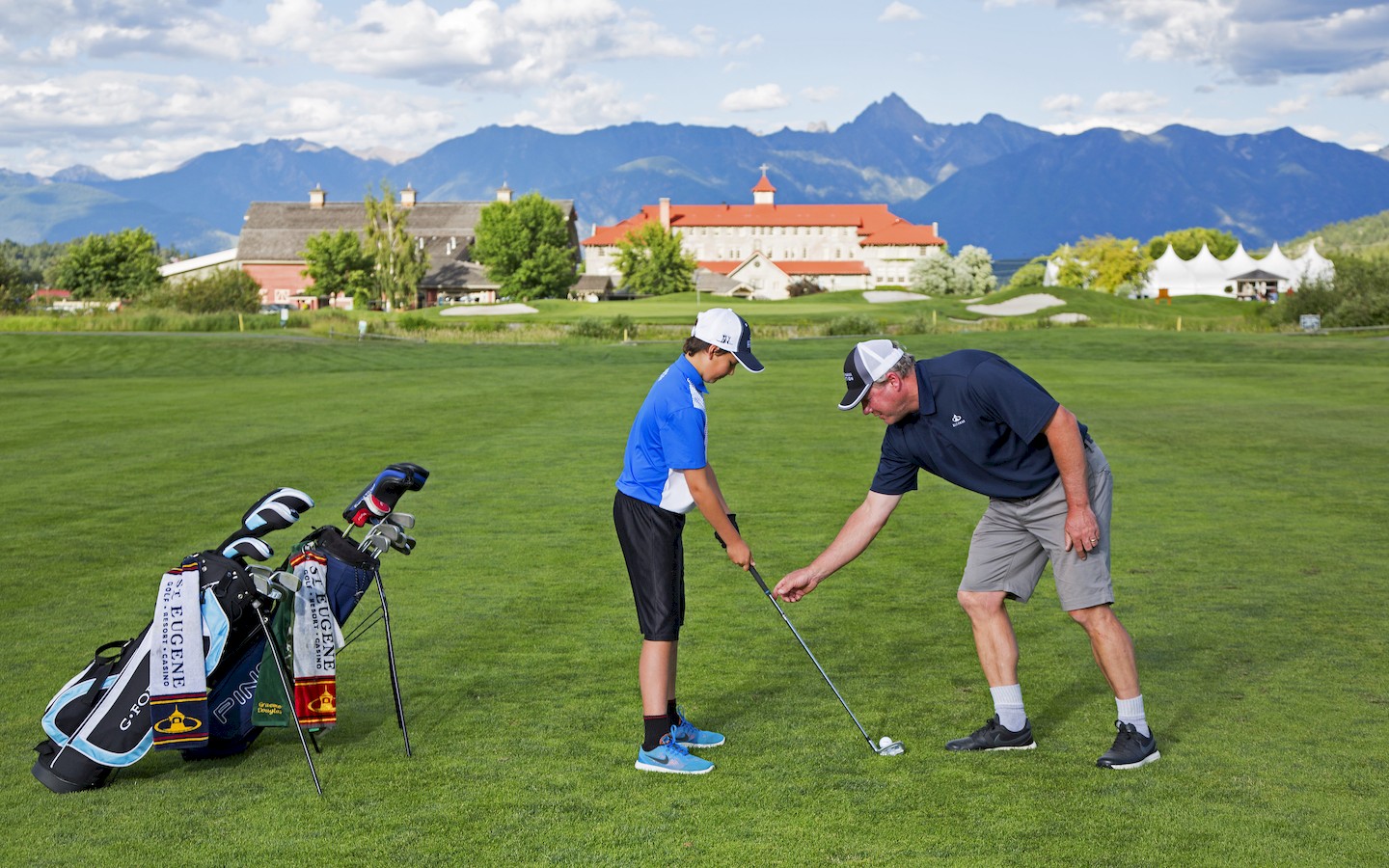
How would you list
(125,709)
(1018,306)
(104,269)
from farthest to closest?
(104,269)
(1018,306)
(125,709)

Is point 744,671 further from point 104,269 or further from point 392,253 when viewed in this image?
point 104,269

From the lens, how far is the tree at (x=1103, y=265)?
14875 centimetres

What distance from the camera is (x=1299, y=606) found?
990cm

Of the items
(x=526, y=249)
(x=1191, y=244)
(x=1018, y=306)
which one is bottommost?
Result: (x=1018, y=306)

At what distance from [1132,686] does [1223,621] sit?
338cm

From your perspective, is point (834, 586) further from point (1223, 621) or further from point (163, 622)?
point (163, 622)

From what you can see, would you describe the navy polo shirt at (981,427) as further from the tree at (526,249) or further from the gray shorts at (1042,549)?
the tree at (526,249)

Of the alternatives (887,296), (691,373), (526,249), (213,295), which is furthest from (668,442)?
(526,249)

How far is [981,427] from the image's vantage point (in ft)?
20.8

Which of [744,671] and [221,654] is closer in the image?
[221,654]

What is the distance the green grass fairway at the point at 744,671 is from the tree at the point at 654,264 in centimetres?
12715

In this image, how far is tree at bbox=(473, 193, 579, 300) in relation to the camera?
136 meters

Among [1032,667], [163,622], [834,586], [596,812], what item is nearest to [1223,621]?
[1032,667]

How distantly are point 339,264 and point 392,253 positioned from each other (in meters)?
5.34
